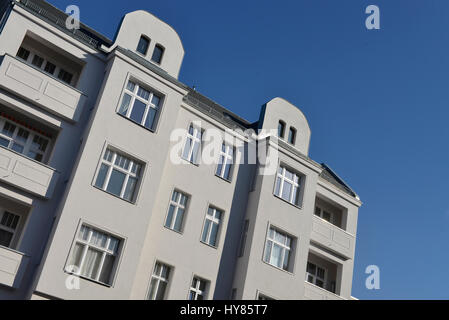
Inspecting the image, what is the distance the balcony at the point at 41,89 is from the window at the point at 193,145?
432 centimetres

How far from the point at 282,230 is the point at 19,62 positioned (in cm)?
1181

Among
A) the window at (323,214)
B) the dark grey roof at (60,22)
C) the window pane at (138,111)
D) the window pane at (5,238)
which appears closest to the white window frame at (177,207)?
the window pane at (138,111)

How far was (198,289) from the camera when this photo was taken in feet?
60.6

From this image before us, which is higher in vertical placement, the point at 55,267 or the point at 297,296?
the point at 297,296

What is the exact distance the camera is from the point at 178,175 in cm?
1909

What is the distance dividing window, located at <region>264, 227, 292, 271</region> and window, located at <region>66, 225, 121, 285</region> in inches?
258

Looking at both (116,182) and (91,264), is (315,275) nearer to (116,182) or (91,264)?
(116,182)

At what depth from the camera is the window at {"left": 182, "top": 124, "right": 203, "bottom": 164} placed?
1975cm

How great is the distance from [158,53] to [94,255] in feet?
28.3
